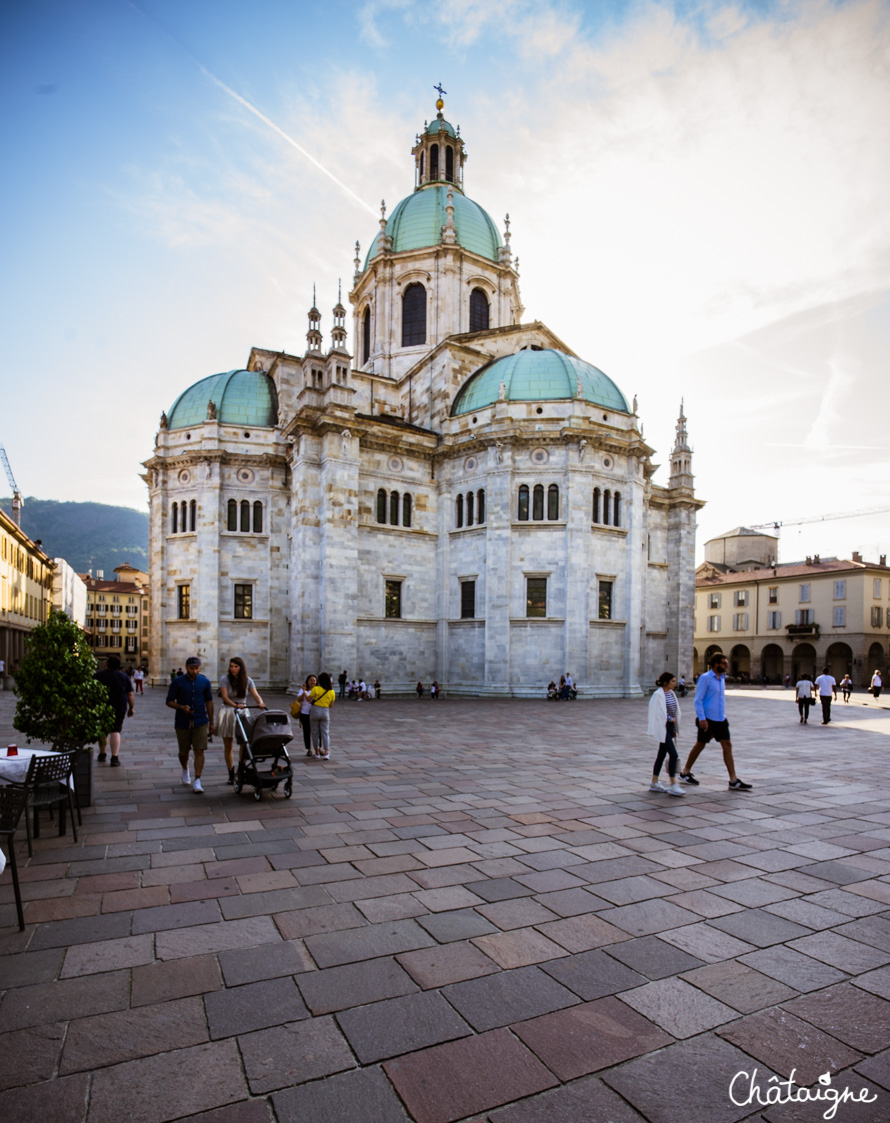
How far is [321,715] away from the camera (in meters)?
12.3

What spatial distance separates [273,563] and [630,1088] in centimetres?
3111

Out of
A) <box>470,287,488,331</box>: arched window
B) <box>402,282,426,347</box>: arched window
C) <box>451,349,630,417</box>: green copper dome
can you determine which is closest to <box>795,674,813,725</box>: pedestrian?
<box>451,349,630,417</box>: green copper dome

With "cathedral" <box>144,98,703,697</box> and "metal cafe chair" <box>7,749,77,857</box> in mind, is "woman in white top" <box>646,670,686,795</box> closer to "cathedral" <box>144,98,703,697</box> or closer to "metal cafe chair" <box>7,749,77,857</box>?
"metal cafe chair" <box>7,749,77,857</box>

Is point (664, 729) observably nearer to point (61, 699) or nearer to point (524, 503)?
point (61, 699)

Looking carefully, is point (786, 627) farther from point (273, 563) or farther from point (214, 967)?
point (214, 967)

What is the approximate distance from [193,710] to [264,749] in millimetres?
1197

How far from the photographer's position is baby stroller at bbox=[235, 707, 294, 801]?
8.64 metres

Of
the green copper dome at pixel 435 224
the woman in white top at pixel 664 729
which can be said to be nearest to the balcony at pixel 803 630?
the green copper dome at pixel 435 224

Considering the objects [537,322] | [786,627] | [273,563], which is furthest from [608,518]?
[786,627]

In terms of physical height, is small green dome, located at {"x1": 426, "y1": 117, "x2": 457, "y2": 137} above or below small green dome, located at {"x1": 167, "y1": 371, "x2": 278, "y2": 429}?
above

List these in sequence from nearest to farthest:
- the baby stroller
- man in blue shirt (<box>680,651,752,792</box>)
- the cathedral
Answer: the baby stroller
man in blue shirt (<box>680,651,752,792</box>)
the cathedral

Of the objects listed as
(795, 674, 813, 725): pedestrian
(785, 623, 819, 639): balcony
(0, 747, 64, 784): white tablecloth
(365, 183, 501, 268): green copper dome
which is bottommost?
(795, 674, 813, 725): pedestrian

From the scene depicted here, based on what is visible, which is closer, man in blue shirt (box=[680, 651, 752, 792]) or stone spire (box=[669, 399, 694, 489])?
man in blue shirt (box=[680, 651, 752, 792])

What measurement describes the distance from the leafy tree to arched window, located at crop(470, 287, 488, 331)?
34.5 metres
